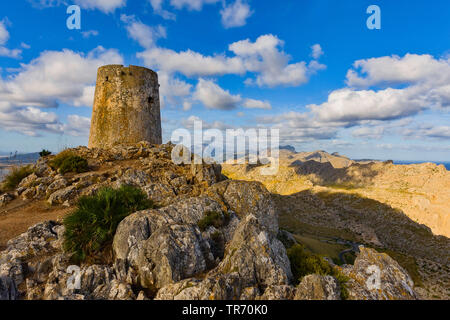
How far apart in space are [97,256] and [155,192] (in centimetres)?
526

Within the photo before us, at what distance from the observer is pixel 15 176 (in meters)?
16.5

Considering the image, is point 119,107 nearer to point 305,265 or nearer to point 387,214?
point 305,265

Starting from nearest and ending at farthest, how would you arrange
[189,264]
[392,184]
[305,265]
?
[189,264], [305,265], [392,184]

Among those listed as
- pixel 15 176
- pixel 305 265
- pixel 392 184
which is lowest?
pixel 392 184

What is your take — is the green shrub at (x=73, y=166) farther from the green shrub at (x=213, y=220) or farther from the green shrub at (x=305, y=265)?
the green shrub at (x=305, y=265)

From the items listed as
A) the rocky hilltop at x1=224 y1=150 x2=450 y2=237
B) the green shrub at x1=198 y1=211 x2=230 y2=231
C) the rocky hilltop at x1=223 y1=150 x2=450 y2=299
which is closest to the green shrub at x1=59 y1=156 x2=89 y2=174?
the green shrub at x1=198 y1=211 x2=230 y2=231

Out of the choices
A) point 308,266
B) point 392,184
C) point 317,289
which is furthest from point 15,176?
point 392,184

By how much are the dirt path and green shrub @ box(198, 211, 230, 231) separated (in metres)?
7.24

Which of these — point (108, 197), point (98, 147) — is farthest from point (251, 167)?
point (108, 197)

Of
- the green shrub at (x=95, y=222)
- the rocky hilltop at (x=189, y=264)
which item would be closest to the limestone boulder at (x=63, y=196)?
the rocky hilltop at (x=189, y=264)

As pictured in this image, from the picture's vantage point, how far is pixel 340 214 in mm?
→ 85188

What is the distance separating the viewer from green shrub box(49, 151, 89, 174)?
658 inches

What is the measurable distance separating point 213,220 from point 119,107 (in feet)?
50.2
